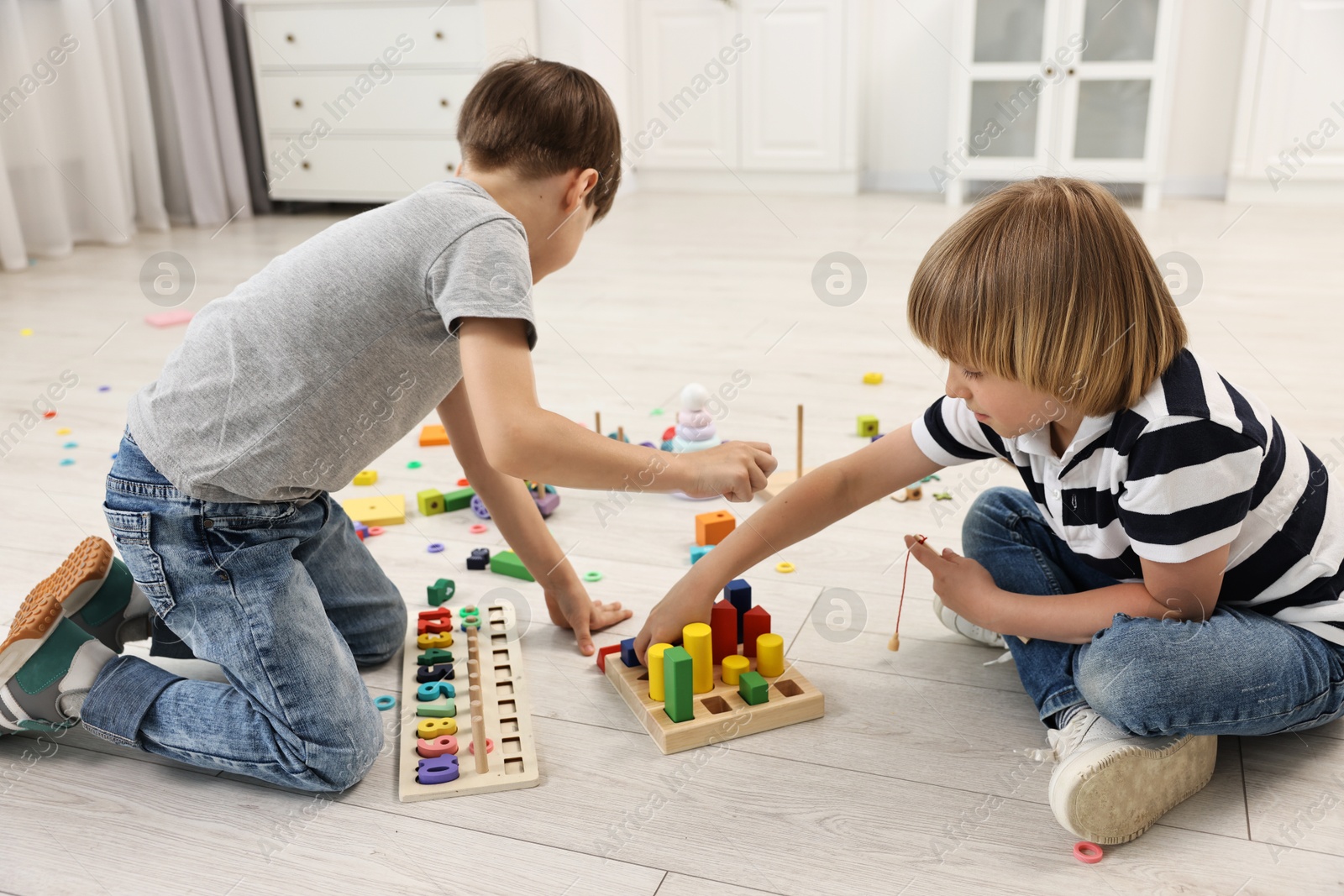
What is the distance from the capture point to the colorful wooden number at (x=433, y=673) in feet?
3.40

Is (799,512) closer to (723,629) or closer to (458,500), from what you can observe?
(723,629)

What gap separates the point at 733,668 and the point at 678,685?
0.08 metres

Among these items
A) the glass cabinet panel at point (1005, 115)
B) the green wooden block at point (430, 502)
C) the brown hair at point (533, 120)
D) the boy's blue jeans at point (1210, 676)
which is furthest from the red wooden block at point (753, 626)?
the glass cabinet panel at point (1005, 115)

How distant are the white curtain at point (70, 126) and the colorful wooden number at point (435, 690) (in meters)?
2.34

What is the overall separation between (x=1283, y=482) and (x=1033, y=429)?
0.61 ft

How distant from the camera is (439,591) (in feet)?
3.83

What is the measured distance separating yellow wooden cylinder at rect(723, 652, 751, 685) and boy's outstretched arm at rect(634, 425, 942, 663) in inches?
1.7

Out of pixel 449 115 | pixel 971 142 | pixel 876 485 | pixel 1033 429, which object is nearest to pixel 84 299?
pixel 449 115

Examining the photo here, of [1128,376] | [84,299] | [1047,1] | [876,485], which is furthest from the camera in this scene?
[1047,1]

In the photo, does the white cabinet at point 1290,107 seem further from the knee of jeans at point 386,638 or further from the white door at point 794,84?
the knee of jeans at point 386,638

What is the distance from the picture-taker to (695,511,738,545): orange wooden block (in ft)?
4.26

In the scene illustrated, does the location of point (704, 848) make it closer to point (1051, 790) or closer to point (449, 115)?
point (1051, 790)

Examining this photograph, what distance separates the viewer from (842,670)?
1049 millimetres

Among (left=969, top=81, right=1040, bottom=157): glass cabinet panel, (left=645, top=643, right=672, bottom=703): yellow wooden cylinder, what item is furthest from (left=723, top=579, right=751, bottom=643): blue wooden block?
(left=969, top=81, right=1040, bottom=157): glass cabinet panel
